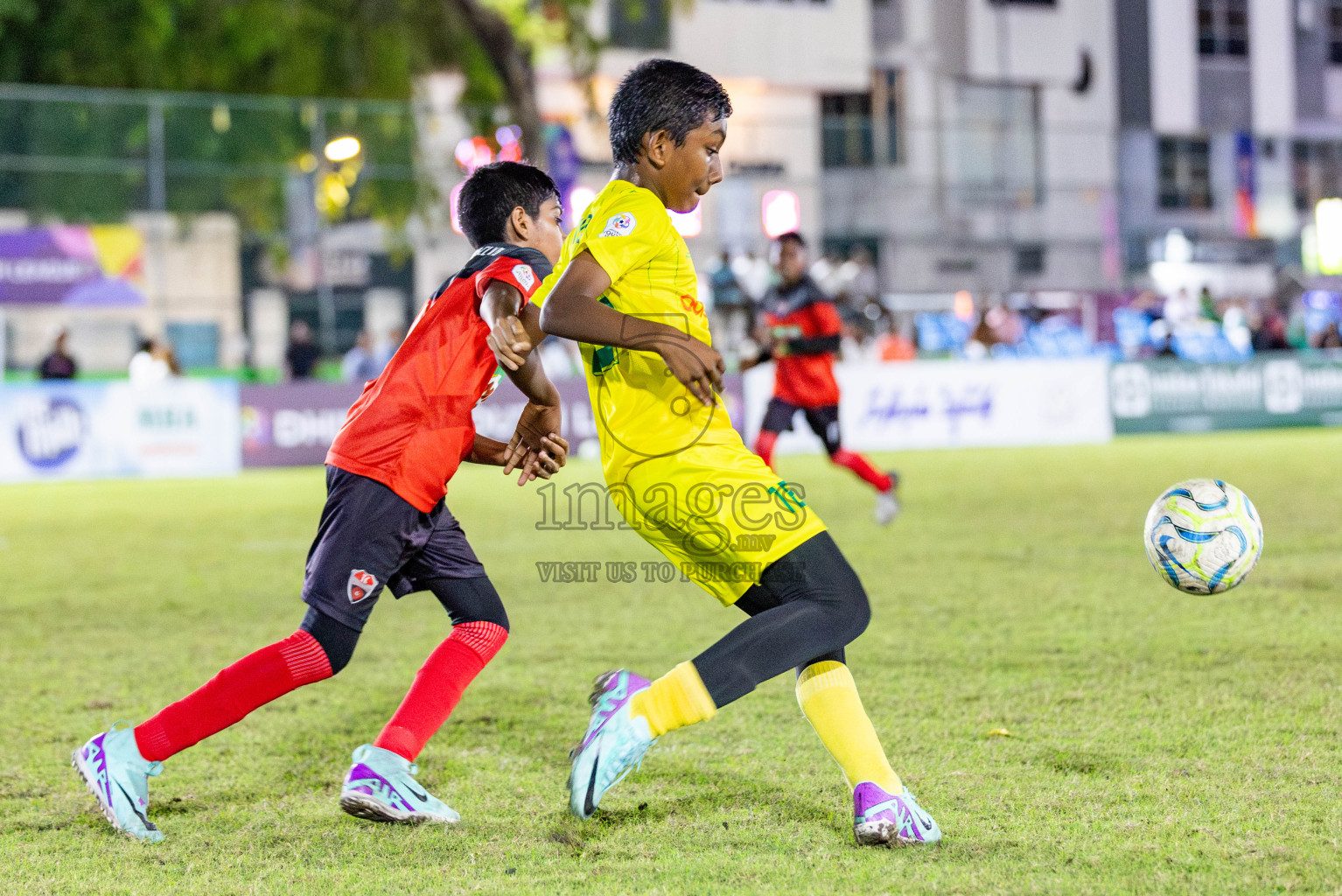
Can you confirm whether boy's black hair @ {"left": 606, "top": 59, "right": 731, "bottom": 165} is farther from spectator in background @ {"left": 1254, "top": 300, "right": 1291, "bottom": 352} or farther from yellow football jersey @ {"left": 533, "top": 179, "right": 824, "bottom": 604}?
spectator in background @ {"left": 1254, "top": 300, "right": 1291, "bottom": 352}

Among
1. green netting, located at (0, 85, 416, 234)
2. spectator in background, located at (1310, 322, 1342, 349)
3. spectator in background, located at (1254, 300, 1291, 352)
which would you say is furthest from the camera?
spectator in background, located at (1310, 322, 1342, 349)

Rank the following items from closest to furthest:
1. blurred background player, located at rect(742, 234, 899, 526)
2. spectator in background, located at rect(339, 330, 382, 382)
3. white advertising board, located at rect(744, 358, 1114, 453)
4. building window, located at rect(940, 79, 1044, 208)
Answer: blurred background player, located at rect(742, 234, 899, 526) → white advertising board, located at rect(744, 358, 1114, 453) → spectator in background, located at rect(339, 330, 382, 382) → building window, located at rect(940, 79, 1044, 208)

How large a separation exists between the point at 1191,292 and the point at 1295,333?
8.76 metres

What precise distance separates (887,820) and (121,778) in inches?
74.1

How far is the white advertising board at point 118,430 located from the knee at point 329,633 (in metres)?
13.4

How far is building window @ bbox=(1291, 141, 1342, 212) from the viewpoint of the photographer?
3191 cm

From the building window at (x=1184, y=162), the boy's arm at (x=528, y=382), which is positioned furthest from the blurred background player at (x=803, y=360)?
the building window at (x=1184, y=162)

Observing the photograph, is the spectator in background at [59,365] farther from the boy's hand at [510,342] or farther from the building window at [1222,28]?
the building window at [1222,28]

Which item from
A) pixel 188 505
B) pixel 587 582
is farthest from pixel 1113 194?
pixel 587 582

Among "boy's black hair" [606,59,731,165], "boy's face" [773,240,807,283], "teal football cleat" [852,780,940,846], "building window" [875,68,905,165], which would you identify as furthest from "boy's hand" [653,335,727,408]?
"building window" [875,68,905,165]

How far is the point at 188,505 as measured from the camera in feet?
43.8

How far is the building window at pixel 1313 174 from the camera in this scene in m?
31.9

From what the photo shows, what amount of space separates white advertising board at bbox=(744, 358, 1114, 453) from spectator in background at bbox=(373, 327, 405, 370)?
615 cm

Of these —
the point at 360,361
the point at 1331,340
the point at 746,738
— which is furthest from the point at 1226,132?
the point at 746,738
